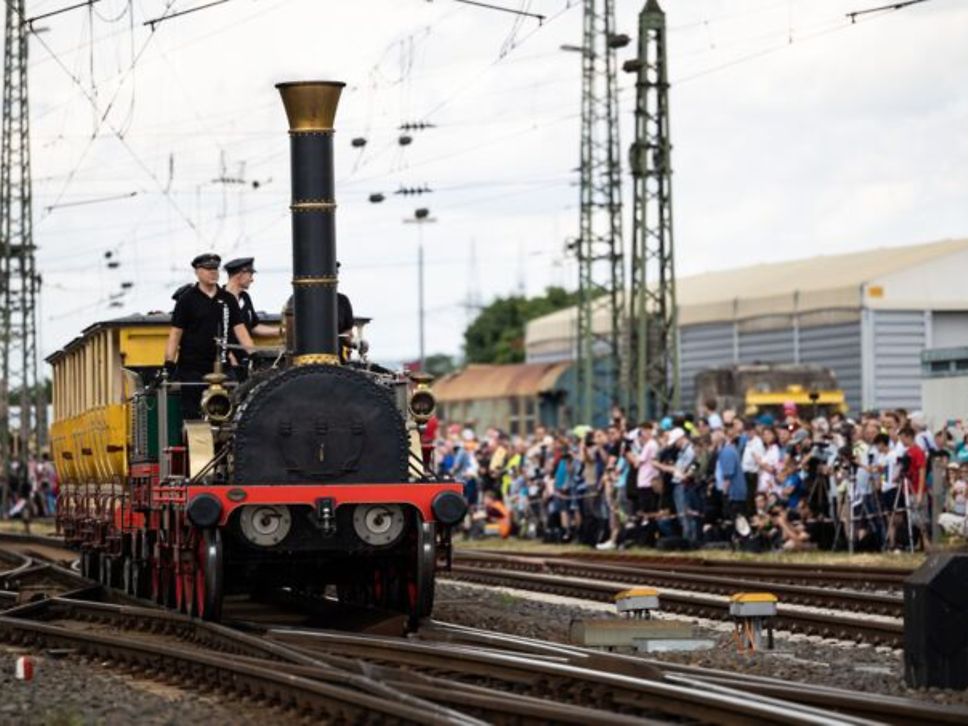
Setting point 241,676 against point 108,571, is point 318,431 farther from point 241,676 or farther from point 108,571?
point 108,571

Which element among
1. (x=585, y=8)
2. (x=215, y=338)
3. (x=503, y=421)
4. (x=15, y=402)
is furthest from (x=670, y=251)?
Result: (x=15, y=402)

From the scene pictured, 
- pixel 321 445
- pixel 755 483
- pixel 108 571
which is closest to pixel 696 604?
pixel 321 445

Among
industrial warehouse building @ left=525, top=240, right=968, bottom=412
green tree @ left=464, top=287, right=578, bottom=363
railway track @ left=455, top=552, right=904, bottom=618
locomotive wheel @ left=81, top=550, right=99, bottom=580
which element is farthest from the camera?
green tree @ left=464, top=287, right=578, bottom=363

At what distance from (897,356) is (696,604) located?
1319 inches

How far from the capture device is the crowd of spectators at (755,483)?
25469 mm

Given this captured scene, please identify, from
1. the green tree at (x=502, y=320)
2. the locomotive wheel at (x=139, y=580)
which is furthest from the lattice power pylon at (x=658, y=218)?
the green tree at (x=502, y=320)

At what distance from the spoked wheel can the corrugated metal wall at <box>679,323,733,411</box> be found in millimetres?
42055

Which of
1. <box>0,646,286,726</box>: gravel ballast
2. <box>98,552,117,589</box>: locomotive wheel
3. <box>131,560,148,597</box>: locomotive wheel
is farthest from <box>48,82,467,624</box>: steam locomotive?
<box>98,552,117,589</box>: locomotive wheel

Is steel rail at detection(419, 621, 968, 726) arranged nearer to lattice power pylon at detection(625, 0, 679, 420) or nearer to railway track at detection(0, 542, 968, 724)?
railway track at detection(0, 542, 968, 724)

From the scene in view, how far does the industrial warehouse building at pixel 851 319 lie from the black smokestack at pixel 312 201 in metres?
37.0

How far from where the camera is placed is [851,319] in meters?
52.5

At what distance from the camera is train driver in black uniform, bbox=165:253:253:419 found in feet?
54.2

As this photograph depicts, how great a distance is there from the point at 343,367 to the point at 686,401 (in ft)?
133

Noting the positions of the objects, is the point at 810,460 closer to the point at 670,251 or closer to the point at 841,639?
the point at 841,639
